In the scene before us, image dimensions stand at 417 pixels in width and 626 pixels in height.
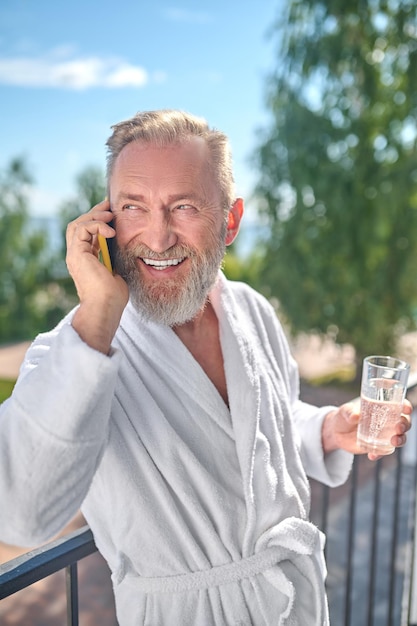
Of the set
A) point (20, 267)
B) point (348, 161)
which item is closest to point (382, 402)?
point (348, 161)

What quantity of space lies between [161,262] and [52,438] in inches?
15.8

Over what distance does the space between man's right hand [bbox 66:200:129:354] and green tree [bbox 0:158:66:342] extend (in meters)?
9.72

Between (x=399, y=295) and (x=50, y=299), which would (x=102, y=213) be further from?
(x=50, y=299)

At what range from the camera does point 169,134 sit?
1.04 meters

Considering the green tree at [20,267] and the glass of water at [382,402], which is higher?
the glass of water at [382,402]

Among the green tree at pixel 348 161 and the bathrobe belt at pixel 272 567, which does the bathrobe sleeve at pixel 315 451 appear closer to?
the bathrobe belt at pixel 272 567

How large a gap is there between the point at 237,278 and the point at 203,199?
8.50 meters

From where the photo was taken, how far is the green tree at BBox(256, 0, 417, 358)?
6230mm

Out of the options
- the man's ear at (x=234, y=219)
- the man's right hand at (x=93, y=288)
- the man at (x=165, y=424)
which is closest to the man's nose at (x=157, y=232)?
the man at (x=165, y=424)

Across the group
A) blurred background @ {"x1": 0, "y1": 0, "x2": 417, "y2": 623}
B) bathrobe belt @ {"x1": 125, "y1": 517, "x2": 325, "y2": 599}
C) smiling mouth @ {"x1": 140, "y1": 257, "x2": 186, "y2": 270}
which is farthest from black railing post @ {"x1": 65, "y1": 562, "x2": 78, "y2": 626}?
blurred background @ {"x1": 0, "y1": 0, "x2": 417, "y2": 623}

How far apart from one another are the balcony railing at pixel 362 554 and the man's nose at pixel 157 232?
50 cm

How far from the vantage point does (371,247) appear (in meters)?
6.43

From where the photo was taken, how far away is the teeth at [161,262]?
103cm

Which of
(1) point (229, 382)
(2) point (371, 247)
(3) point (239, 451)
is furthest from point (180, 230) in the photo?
(2) point (371, 247)
